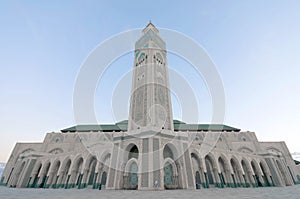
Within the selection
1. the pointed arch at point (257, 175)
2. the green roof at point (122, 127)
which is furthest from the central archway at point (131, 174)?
the green roof at point (122, 127)

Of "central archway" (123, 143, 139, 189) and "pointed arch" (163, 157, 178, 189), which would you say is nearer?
"pointed arch" (163, 157, 178, 189)

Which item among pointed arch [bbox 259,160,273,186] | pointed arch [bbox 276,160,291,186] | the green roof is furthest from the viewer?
the green roof

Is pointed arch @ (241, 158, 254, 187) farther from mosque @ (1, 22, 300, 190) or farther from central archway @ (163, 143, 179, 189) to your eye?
central archway @ (163, 143, 179, 189)

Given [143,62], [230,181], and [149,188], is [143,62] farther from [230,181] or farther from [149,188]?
[230,181]

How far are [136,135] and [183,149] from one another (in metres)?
6.29

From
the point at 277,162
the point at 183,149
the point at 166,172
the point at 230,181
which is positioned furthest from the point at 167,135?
the point at 277,162

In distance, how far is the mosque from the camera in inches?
765

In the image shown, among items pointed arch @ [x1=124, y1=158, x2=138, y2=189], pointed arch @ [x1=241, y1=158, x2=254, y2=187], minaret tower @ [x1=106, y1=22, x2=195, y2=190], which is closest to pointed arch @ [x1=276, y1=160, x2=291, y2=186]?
pointed arch @ [x1=241, y1=158, x2=254, y2=187]

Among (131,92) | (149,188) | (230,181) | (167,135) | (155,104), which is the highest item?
(131,92)

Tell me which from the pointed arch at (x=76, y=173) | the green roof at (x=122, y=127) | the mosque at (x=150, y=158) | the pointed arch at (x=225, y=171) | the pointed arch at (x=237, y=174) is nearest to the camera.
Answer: the mosque at (x=150, y=158)

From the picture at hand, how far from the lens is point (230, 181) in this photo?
84.1ft

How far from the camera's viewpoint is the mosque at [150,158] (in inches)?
765

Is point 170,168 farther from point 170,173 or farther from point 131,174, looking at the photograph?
point 131,174

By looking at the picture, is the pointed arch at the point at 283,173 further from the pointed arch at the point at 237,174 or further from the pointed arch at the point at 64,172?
the pointed arch at the point at 64,172
